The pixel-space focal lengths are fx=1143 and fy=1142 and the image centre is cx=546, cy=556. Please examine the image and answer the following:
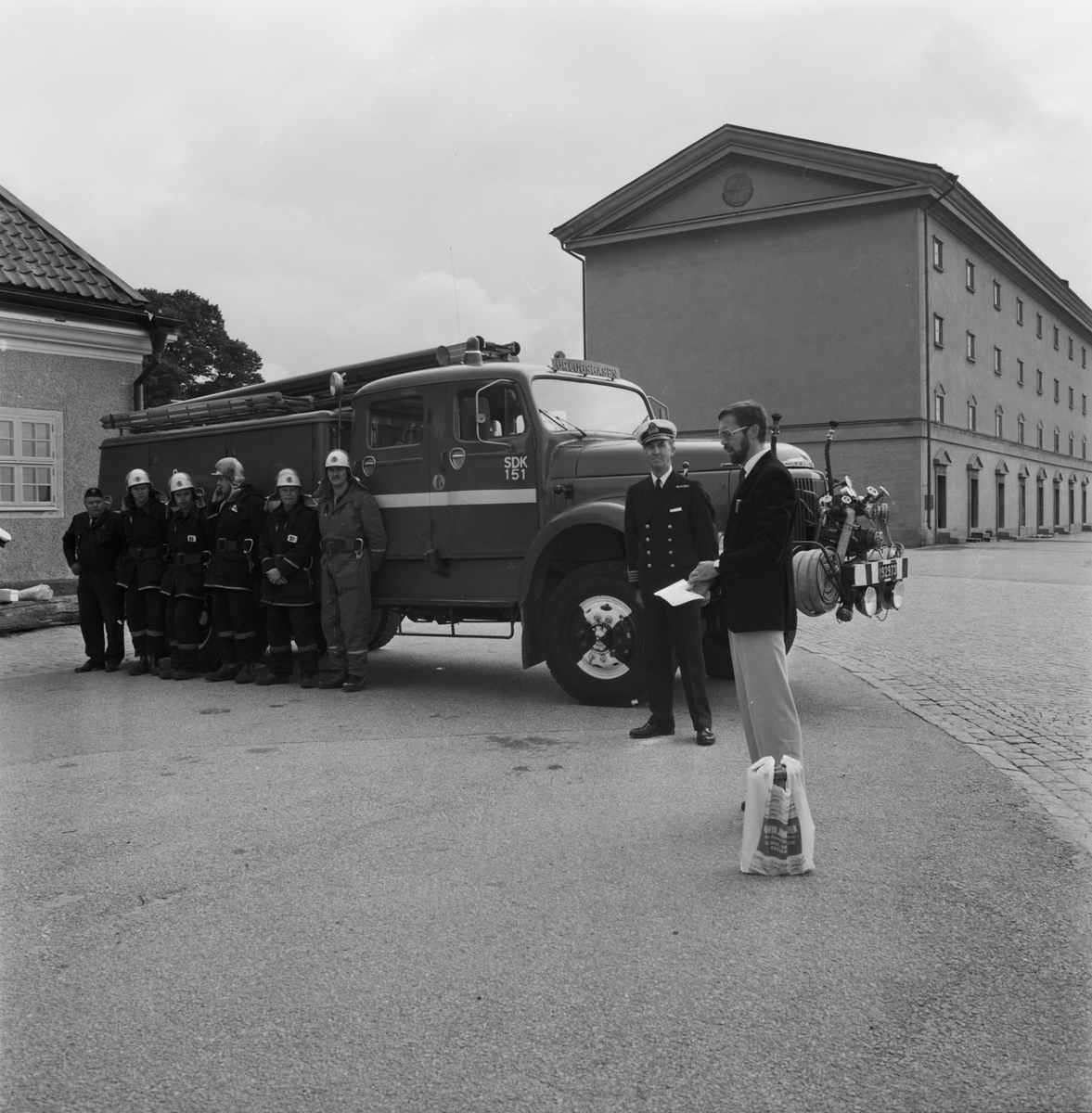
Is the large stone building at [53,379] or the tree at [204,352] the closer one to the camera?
the large stone building at [53,379]

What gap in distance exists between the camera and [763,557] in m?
4.66

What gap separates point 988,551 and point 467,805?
101ft

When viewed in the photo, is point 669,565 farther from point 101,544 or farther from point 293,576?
point 101,544

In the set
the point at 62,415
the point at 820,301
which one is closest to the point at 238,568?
the point at 62,415

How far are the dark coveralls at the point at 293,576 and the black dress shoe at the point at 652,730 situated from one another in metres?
3.48

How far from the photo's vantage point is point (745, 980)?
11.4 feet

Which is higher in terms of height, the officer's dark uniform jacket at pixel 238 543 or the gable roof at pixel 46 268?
the gable roof at pixel 46 268

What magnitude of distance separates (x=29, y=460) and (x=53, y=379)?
1238 millimetres

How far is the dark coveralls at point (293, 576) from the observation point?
30.8 ft

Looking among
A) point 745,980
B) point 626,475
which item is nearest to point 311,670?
point 626,475

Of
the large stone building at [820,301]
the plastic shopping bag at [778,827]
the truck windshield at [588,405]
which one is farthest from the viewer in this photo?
the large stone building at [820,301]

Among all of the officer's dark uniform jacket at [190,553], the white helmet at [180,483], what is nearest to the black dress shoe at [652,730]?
the officer's dark uniform jacket at [190,553]

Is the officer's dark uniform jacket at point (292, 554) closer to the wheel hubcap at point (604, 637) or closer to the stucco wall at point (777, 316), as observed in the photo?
the wheel hubcap at point (604, 637)

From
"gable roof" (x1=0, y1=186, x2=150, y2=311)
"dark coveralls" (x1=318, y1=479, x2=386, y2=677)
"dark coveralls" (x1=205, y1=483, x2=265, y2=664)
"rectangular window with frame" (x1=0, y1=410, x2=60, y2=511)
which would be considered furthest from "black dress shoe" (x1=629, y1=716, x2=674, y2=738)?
"gable roof" (x1=0, y1=186, x2=150, y2=311)
